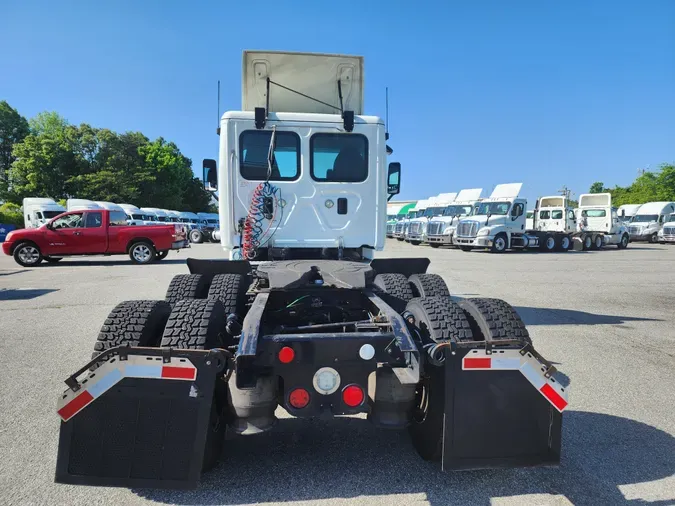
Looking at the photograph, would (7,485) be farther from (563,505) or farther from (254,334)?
(563,505)

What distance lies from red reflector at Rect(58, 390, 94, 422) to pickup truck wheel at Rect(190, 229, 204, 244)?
30068 millimetres

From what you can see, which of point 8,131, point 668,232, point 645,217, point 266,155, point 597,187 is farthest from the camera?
point 597,187

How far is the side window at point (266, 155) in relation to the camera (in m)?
5.41

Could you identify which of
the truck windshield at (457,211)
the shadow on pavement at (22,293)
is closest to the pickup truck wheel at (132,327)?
the shadow on pavement at (22,293)

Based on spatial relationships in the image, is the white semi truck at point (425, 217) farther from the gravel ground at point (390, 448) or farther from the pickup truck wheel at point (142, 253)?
the gravel ground at point (390, 448)

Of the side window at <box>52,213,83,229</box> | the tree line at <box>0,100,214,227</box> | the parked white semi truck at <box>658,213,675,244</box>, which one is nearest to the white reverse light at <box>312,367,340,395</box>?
the side window at <box>52,213,83,229</box>

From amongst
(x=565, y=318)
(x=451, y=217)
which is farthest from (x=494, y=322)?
(x=451, y=217)

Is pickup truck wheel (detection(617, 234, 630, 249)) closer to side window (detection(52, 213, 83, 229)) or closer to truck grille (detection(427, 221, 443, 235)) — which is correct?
truck grille (detection(427, 221, 443, 235))

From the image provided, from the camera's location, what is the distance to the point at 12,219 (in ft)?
105

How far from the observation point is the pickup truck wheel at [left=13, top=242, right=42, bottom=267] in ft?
47.8

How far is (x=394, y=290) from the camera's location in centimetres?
438

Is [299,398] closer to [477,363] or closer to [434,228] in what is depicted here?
[477,363]

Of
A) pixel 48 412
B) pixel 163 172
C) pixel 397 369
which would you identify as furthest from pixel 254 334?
pixel 163 172

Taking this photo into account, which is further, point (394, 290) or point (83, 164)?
point (83, 164)
